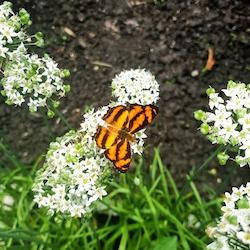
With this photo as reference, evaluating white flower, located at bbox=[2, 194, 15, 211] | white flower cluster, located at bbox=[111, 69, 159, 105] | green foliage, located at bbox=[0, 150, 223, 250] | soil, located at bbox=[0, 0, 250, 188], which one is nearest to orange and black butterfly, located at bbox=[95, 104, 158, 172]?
white flower cluster, located at bbox=[111, 69, 159, 105]

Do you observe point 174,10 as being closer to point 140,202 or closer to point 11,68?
point 140,202

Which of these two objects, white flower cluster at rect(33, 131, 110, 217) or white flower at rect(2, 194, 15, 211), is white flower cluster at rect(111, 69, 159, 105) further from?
white flower at rect(2, 194, 15, 211)

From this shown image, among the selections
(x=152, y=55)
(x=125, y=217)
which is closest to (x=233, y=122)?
(x=125, y=217)

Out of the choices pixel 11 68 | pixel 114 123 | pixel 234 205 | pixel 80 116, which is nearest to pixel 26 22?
pixel 11 68

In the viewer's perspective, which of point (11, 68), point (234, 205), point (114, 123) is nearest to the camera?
point (234, 205)

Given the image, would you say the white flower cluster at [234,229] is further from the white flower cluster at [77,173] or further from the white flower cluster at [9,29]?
the white flower cluster at [9,29]

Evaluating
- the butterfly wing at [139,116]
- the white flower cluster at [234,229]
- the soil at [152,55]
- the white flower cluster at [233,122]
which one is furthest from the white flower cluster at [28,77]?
the soil at [152,55]
